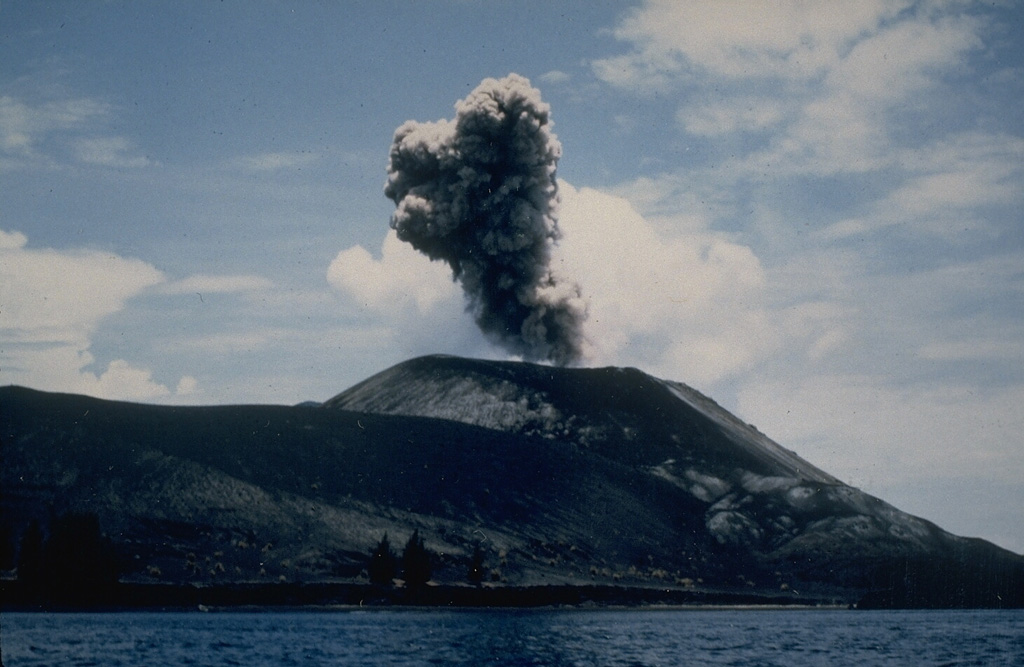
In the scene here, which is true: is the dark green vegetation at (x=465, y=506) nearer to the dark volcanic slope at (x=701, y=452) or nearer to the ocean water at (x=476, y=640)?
the dark volcanic slope at (x=701, y=452)

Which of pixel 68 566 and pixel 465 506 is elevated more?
pixel 465 506

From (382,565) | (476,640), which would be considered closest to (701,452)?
(382,565)

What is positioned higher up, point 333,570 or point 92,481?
point 92,481

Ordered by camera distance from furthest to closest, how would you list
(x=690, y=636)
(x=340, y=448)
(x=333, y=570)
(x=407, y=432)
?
(x=407, y=432) → (x=340, y=448) → (x=333, y=570) → (x=690, y=636)

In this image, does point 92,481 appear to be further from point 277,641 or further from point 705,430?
point 705,430

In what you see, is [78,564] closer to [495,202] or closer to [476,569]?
[476,569]


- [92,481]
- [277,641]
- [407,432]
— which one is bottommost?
[277,641]

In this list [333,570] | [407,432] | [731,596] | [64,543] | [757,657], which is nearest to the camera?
[757,657]

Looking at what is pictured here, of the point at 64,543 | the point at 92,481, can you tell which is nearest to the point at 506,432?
the point at 92,481

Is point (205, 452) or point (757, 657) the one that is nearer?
point (757, 657)
